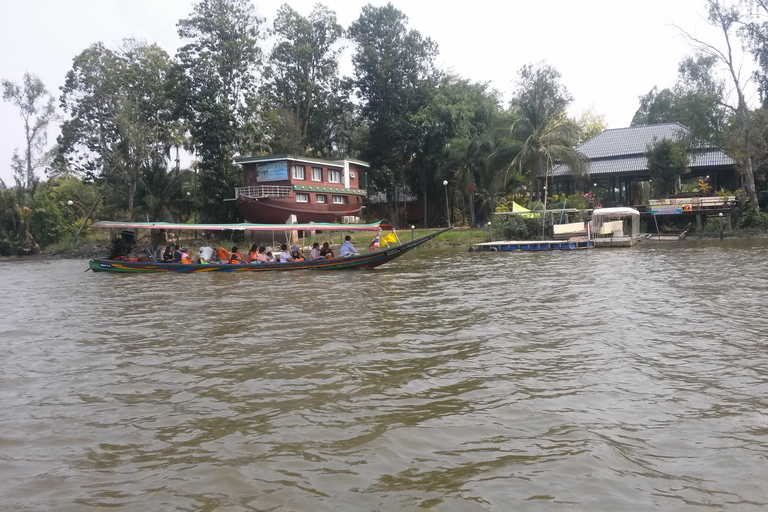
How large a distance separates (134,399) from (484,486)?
3971 millimetres

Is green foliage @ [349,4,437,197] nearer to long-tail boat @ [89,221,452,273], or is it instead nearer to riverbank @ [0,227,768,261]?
riverbank @ [0,227,768,261]

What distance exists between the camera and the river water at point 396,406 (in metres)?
4.10

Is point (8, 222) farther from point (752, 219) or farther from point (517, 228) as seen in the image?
point (752, 219)

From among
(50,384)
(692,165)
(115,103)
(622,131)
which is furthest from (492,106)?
(50,384)

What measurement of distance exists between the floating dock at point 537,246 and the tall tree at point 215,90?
18.5 meters

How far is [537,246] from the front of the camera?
1118 inches

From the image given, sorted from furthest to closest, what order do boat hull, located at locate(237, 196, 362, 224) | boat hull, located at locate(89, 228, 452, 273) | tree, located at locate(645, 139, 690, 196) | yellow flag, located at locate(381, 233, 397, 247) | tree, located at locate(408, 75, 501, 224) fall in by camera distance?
1. tree, located at locate(408, 75, 501, 224)
2. boat hull, located at locate(237, 196, 362, 224)
3. tree, located at locate(645, 139, 690, 196)
4. yellow flag, located at locate(381, 233, 397, 247)
5. boat hull, located at locate(89, 228, 452, 273)

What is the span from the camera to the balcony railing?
3709cm

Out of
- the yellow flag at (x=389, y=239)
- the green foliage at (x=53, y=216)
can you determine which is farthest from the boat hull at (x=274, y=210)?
the yellow flag at (x=389, y=239)

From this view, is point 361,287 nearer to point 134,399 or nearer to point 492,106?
point 134,399

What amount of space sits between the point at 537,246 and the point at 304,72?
2726 cm

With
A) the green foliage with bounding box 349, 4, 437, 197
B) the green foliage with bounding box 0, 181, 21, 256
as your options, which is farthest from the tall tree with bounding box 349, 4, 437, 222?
the green foliage with bounding box 0, 181, 21, 256

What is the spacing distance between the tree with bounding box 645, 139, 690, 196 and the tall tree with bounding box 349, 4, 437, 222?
17.1 meters

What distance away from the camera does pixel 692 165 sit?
34.9 metres
